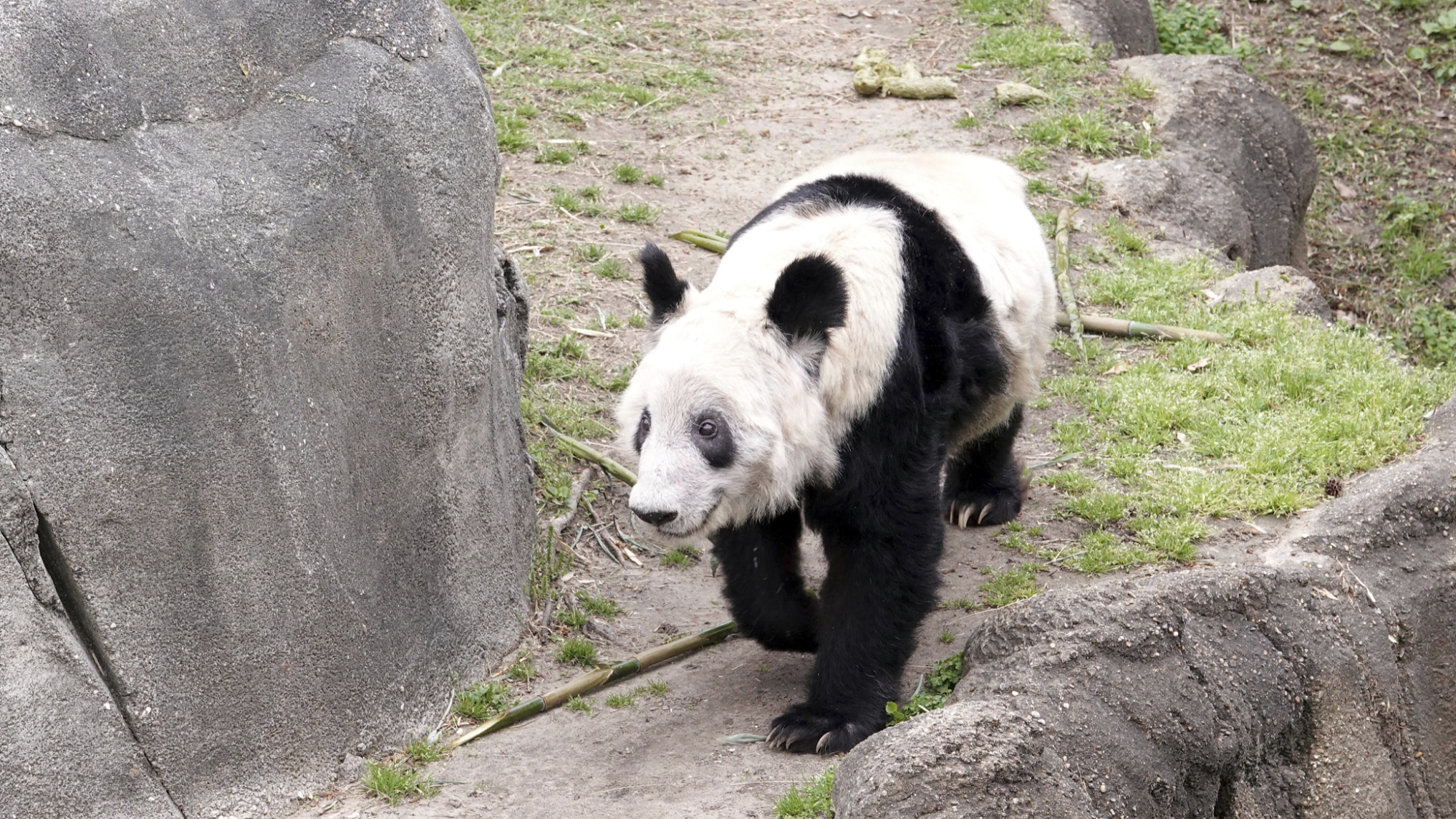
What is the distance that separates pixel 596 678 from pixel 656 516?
1.24 meters

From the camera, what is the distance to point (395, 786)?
14.9 ft

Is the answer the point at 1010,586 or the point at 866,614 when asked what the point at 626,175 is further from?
the point at 866,614

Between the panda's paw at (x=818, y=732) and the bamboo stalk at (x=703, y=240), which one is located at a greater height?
the bamboo stalk at (x=703, y=240)

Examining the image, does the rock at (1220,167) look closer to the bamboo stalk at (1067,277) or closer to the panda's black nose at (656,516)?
the bamboo stalk at (1067,277)

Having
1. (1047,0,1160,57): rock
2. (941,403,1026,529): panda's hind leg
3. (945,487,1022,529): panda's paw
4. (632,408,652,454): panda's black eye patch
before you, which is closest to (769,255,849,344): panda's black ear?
(632,408,652,454): panda's black eye patch

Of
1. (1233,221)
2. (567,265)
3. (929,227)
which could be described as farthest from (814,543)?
(1233,221)

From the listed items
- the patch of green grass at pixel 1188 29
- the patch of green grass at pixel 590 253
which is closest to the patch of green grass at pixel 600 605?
the patch of green grass at pixel 590 253

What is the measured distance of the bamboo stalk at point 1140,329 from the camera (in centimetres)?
789

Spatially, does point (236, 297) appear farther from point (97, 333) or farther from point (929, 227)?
point (929, 227)

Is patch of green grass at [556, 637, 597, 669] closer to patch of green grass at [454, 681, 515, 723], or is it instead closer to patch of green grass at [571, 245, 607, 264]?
patch of green grass at [454, 681, 515, 723]

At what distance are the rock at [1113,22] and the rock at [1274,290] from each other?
168 inches

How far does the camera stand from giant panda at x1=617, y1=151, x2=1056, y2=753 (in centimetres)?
442

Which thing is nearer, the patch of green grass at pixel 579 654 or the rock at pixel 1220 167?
the patch of green grass at pixel 579 654

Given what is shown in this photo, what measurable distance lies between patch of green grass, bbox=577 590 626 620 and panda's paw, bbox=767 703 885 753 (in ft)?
4.28
